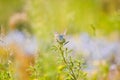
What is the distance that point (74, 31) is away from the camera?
572cm

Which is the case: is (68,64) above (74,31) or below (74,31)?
below

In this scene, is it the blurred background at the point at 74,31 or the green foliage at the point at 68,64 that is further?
the blurred background at the point at 74,31

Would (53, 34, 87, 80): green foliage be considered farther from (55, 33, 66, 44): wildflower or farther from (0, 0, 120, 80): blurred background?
(0, 0, 120, 80): blurred background

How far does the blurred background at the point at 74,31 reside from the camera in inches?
119

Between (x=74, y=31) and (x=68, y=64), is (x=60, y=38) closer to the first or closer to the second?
(x=68, y=64)

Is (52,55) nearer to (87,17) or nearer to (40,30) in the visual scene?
(40,30)

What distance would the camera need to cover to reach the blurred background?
3.01 meters

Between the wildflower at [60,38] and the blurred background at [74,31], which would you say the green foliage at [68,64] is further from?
the blurred background at [74,31]

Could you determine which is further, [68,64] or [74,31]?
[74,31]

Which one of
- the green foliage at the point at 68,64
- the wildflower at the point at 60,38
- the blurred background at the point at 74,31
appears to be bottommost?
the green foliage at the point at 68,64

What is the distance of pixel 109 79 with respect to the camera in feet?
9.72

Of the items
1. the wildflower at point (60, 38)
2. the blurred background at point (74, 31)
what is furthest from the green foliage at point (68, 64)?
the blurred background at point (74, 31)

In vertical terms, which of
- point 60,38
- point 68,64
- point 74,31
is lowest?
point 68,64

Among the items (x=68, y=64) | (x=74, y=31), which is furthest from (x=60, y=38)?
(x=74, y=31)
